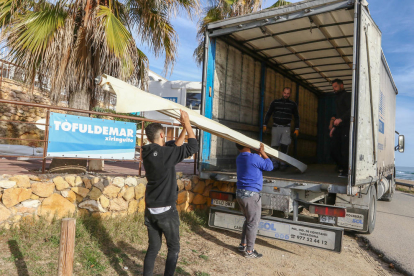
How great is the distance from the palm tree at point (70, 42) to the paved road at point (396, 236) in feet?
19.6

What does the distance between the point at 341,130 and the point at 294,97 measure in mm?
4096

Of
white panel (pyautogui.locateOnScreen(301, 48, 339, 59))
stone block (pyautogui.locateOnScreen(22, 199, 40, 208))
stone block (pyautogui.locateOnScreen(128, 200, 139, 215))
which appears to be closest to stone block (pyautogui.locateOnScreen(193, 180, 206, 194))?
stone block (pyautogui.locateOnScreen(128, 200, 139, 215))

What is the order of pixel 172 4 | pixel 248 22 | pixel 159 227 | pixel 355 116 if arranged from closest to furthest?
1. pixel 159 227
2. pixel 355 116
3. pixel 248 22
4. pixel 172 4

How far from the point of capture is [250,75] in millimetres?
7500

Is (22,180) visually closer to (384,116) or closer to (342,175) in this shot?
(342,175)

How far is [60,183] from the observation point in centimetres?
459

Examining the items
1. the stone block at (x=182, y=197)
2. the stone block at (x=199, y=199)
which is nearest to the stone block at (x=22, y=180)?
the stone block at (x=182, y=197)

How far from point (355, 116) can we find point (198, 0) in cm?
538

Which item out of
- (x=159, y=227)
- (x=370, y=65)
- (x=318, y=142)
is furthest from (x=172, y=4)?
(x=318, y=142)

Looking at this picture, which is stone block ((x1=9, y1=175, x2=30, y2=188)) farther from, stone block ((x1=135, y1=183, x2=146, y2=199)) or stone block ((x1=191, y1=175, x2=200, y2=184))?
stone block ((x1=191, y1=175, x2=200, y2=184))

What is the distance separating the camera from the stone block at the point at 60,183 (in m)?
4.56

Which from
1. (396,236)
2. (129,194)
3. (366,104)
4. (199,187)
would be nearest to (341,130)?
(366,104)

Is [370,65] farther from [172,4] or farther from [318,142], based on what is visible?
[318,142]

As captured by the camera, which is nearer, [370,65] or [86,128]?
[370,65]
